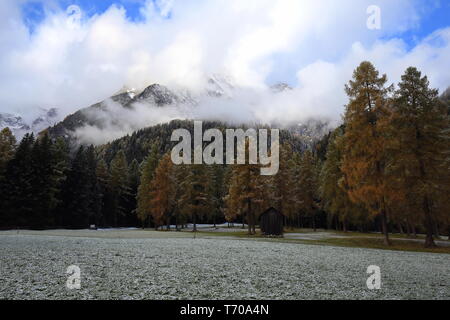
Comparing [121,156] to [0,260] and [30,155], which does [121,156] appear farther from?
[0,260]

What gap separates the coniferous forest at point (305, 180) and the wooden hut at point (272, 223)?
2310 mm

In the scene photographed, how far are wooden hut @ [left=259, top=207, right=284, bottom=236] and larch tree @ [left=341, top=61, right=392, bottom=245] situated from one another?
13381 millimetres

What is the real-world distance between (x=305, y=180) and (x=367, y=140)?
32.4m

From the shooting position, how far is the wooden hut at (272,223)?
36.9 m

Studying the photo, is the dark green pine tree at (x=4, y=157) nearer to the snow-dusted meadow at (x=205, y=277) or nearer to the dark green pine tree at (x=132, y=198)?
the dark green pine tree at (x=132, y=198)

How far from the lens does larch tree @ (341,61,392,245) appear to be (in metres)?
23.9

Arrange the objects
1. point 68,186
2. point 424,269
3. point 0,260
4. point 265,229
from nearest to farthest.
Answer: point 0,260 → point 424,269 → point 265,229 → point 68,186

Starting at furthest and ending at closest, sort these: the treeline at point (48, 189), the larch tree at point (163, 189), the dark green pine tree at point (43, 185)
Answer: the larch tree at point (163, 189)
the dark green pine tree at point (43, 185)
the treeline at point (48, 189)

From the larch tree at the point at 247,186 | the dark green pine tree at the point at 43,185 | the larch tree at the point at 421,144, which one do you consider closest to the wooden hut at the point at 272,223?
the larch tree at the point at 247,186

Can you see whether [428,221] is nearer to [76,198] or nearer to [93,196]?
[76,198]

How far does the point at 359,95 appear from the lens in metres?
25.4
